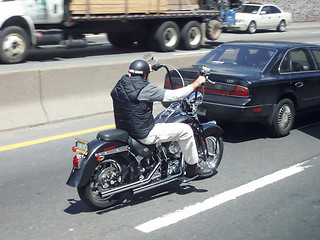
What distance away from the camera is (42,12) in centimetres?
1449

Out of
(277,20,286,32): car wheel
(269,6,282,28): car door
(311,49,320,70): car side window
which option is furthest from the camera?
(277,20,286,32): car wheel

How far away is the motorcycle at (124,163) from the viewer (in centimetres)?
532

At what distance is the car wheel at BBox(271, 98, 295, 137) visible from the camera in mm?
8500

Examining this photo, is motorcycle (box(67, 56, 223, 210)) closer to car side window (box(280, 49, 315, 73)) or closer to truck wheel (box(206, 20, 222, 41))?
car side window (box(280, 49, 315, 73))

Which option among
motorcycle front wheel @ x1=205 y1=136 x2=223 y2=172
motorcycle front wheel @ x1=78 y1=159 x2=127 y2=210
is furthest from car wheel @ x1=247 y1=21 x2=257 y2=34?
motorcycle front wheel @ x1=78 y1=159 x2=127 y2=210

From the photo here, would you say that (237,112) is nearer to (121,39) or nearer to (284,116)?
(284,116)

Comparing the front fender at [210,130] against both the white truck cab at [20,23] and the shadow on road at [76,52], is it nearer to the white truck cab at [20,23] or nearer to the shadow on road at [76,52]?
the white truck cab at [20,23]

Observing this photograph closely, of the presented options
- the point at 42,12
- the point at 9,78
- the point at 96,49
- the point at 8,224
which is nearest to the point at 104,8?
the point at 42,12

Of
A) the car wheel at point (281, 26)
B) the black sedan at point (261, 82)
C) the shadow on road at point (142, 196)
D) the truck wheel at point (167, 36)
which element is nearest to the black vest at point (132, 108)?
the shadow on road at point (142, 196)

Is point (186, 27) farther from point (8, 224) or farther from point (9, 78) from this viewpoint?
point (8, 224)

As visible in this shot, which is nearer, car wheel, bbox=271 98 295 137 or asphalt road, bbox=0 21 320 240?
asphalt road, bbox=0 21 320 240

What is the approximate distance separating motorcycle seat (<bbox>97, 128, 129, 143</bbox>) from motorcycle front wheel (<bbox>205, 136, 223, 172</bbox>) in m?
1.50

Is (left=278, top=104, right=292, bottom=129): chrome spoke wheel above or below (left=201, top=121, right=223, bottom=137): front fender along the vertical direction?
below

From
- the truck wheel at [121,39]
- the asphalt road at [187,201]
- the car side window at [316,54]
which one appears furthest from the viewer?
the truck wheel at [121,39]
